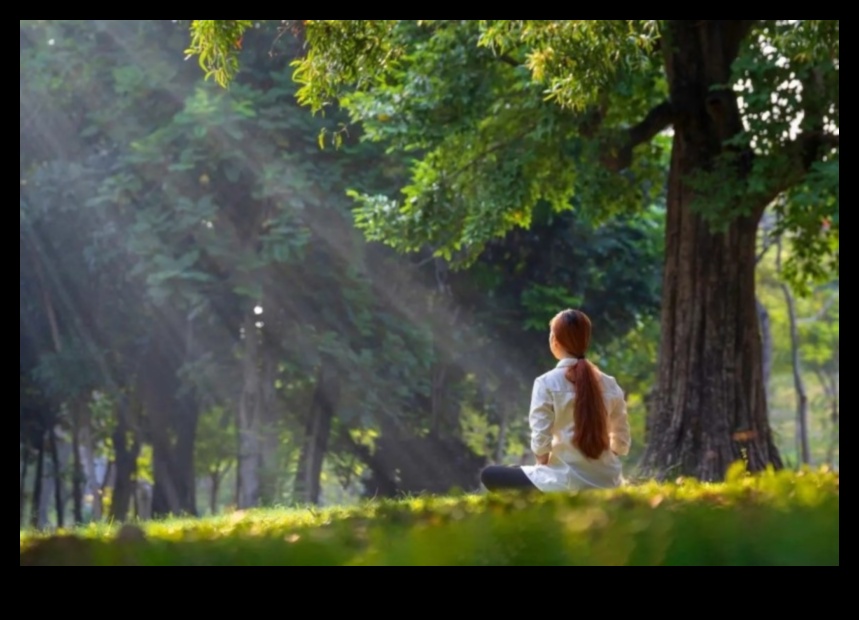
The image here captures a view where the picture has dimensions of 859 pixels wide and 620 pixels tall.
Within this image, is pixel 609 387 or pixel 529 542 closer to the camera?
pixel 529 542

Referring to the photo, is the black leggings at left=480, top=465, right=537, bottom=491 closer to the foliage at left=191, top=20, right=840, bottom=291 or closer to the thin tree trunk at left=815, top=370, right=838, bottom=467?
the foliage at left=191, top=20, right=840, bottom=291

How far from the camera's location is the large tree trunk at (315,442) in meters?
26.6

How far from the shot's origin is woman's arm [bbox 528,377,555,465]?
7.34 metres

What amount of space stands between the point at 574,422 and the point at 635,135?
7.95 metres

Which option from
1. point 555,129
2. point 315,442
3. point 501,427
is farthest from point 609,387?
point 501,427

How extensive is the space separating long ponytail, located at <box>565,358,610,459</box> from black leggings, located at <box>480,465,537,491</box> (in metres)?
0.41

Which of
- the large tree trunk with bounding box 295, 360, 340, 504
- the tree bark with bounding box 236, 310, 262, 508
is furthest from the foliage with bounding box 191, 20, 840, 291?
the large tree trunk with bounding box 295, 360, 340, 504

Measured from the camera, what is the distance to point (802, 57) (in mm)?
11930

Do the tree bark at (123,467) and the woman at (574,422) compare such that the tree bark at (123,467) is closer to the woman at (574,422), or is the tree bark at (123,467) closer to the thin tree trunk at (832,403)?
the thin tree trunk at (832,403)

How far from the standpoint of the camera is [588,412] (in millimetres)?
7316

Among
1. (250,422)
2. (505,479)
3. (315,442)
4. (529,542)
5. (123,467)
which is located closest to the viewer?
(529,542)

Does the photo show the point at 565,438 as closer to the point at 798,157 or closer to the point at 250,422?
the point at 798,157

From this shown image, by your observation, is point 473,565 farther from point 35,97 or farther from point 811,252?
point 35,97
